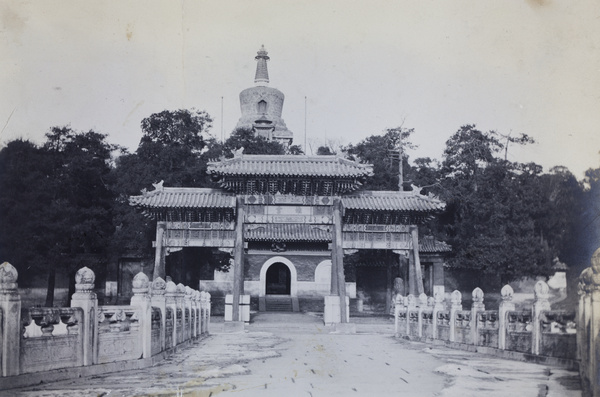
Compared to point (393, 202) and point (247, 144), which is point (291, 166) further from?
Result: point (247, 144)

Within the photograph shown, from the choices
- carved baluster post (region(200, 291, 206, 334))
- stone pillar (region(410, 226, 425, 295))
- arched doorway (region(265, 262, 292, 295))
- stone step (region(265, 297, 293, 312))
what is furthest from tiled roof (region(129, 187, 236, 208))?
arched doorway (region(265, 262, 292, 295))

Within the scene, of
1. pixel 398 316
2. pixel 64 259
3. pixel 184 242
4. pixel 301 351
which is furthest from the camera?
pixel 64 259

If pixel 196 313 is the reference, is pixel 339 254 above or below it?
above

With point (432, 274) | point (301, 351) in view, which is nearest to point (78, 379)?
point (301, 351)

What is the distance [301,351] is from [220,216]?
45.7 feet

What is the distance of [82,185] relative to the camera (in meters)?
32.2

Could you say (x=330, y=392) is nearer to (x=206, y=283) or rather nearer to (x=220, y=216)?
(x=220, y=216)

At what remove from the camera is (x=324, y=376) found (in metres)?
10.0

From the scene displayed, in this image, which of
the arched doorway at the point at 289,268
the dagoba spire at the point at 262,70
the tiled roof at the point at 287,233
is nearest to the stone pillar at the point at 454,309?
the tiled roof at the point at 287,233

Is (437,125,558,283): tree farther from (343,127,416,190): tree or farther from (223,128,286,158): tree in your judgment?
(223,128,286,158): tree

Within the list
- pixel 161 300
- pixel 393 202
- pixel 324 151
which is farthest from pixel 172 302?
pixel 324 151

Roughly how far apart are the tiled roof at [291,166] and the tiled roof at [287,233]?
2.51 meters

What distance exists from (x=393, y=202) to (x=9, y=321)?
21689 mm

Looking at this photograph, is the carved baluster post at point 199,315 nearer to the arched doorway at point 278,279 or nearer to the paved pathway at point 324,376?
the paved pathway at point 324,376
